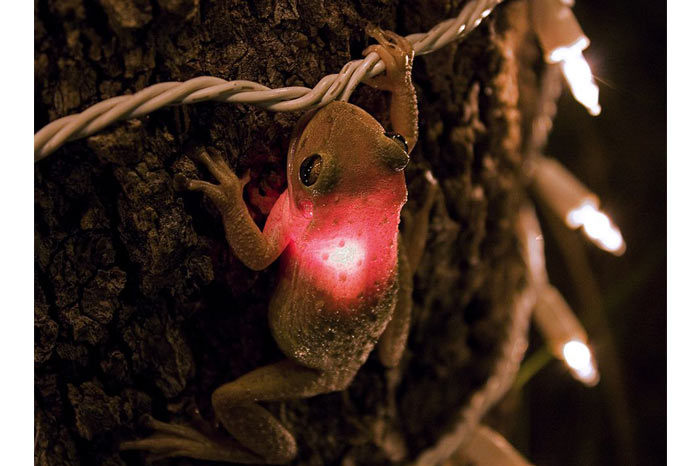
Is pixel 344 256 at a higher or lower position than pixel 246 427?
higher

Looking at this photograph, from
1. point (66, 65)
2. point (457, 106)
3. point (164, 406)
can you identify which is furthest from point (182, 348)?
point (457, 106)

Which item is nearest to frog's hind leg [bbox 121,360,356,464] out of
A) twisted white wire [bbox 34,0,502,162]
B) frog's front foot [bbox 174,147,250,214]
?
frog's front foot [bbox 174,147,250,214]

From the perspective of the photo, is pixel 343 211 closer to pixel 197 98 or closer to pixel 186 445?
pixel 197 98

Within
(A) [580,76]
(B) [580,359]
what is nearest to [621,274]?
(B) [580,359]

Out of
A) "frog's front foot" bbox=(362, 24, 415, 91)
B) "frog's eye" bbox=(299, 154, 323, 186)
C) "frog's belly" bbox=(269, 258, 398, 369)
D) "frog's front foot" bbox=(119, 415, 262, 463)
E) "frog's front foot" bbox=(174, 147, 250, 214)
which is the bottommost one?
"frog's front foot" bbox=(119, 415, 262, 463)

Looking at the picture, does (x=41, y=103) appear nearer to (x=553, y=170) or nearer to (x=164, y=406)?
(x=164, y=406)

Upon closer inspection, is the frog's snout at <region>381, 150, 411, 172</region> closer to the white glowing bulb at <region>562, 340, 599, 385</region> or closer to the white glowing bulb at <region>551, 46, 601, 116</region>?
the white glowing bulb at <region>551, 46, 601, 116</region>
